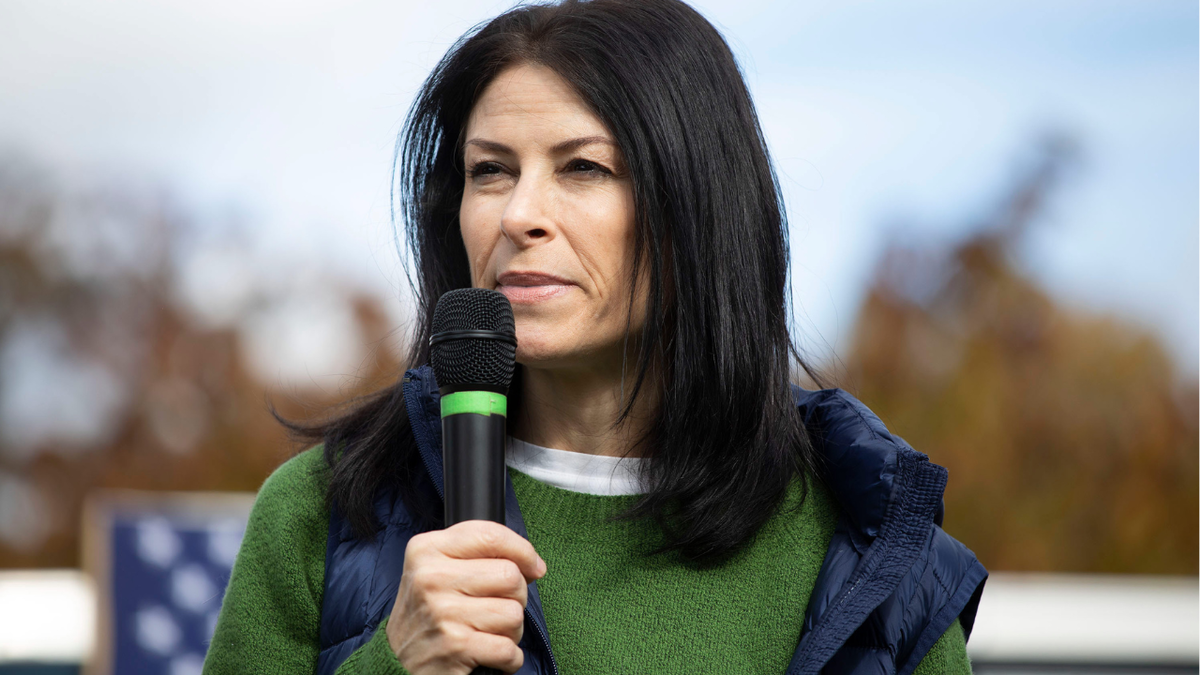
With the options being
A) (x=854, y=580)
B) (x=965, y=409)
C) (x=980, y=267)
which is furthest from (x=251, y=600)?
(x=980, y=267)

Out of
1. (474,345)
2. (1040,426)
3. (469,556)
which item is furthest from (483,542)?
(1040,426)

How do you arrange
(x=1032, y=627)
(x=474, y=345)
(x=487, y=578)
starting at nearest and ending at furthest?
(x=487, y=578) < (x=474, y=345) < (x=1032, y=627)

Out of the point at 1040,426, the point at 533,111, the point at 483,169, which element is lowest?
the point at 1040,426

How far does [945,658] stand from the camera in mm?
1870

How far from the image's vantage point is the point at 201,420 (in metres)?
12.1

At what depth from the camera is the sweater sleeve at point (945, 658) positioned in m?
1.87

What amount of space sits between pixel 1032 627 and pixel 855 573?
8.24 ft

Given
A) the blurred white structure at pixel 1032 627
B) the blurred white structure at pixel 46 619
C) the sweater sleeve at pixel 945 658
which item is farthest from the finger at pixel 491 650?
the blurred white structure at pixel 46 619

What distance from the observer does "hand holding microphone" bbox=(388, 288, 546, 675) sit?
1338 millimetres

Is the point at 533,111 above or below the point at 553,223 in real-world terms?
above

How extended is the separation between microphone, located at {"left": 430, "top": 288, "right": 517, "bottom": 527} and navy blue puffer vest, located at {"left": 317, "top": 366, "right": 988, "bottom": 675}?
39 centimetres

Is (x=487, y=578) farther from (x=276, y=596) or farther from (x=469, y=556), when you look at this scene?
(x=276, y=596)

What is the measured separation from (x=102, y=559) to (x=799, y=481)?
2799 millimetres

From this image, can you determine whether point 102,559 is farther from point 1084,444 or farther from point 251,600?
point 1084,444
